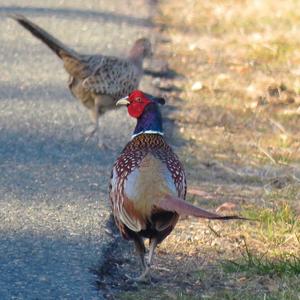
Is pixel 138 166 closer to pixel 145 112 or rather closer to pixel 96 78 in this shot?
pixel 145 112

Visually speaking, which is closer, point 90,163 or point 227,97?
point 90,163

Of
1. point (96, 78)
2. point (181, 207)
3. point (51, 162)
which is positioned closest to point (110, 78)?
point (96, 78)

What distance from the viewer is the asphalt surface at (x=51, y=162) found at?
5.41 metres

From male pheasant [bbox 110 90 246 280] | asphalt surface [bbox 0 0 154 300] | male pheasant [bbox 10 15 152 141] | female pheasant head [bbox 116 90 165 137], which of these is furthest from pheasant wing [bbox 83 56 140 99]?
male pheasant [bbox 110 90 246 280]

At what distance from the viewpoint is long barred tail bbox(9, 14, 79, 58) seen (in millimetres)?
7293

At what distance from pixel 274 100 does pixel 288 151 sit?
4.46 ft

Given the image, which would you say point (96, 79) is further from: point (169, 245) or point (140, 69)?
point (169, 245)

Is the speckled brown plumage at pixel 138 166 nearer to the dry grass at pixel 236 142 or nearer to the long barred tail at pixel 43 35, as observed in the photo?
the dry grass at pixel 236 142

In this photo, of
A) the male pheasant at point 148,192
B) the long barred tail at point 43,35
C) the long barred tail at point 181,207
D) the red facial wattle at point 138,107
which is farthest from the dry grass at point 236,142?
the long barred tail at point 43,35

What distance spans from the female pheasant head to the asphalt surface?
73cm

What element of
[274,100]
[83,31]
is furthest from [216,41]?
[274,100]

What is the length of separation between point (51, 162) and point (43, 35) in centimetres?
95

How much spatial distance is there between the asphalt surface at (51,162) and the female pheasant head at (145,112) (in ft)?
2.39

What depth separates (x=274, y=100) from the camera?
9227 millimetres
